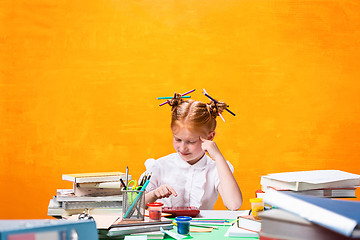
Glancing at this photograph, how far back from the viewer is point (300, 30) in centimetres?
289

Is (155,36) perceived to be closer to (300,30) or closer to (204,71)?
(204,71)

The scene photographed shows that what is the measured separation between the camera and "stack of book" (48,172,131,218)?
1509 millimetres

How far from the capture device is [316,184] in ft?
4.53

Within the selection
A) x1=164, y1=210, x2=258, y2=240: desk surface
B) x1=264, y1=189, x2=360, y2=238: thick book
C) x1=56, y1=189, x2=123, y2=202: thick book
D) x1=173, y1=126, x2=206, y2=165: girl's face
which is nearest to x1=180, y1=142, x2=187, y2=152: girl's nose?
x1=173, y1=126, x2=206, y2=165: girl's face

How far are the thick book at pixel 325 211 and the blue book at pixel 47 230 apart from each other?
0.33 meters

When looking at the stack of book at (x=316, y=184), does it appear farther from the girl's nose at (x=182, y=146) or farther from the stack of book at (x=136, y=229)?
the girl's nose at (x=182, y=146)

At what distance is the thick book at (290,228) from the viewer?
0.70m

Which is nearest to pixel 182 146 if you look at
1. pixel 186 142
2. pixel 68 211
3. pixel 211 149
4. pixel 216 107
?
pixel 186 142

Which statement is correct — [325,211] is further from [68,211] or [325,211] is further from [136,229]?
[68,211]

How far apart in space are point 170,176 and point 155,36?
110cm

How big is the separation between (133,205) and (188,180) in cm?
84

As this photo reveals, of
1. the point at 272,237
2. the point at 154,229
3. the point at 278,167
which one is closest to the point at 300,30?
the point at 278,167

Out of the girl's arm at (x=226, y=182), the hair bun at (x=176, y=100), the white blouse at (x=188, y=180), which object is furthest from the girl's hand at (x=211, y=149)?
the hair bun at (x=176, y=100)

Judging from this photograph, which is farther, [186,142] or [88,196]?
[186,142]
